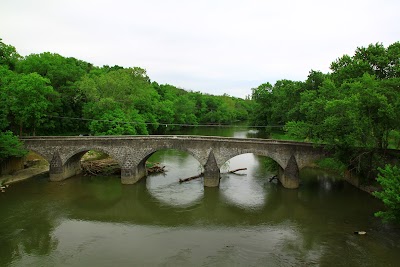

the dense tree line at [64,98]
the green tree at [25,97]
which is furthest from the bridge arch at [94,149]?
the green tree at [25,97]

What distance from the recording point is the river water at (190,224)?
19.2 metres

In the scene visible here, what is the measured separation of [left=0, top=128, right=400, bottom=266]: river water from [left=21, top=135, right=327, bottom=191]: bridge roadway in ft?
5.43

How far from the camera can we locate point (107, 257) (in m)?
19.1

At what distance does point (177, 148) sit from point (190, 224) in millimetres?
10478

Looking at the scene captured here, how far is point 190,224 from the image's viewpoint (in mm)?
24312

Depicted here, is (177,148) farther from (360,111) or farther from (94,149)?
(360,111)

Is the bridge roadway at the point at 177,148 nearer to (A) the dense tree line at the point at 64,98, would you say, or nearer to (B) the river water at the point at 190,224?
(B) the river water at the point at 190,224

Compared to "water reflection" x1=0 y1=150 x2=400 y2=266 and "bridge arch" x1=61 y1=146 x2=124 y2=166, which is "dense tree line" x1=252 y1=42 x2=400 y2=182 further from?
"bridge arch" x1=61 y1=146 x2=124 y2=166

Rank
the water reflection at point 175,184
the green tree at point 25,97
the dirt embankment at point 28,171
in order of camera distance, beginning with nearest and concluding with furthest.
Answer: the water reflection at point 175,184, the dirt embankment at point 28,171, the green tree at point 25,97

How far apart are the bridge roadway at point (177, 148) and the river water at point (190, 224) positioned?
1.65 meters

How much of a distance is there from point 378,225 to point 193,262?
47.0 feet

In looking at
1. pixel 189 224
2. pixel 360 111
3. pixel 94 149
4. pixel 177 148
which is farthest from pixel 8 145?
pixel 360 111

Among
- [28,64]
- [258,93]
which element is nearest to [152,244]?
[28,64]

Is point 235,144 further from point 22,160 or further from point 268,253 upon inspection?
point 22,160
